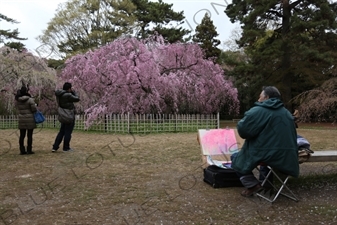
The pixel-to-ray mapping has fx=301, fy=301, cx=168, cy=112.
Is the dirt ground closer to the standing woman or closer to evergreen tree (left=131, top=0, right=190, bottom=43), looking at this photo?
the standing woman

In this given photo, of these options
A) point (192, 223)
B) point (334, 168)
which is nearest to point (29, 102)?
point (192, 223)

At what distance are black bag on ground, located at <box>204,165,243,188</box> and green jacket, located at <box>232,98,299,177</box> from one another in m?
0.70

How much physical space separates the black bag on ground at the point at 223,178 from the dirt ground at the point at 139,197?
8cm

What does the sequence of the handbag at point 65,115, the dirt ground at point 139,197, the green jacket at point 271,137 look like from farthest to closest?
1. the handbag at point 65,115
2. the green jacket at point 271,137
3. the dirt ground at point 139,197

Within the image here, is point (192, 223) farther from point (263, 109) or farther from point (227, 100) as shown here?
point (227, 100)

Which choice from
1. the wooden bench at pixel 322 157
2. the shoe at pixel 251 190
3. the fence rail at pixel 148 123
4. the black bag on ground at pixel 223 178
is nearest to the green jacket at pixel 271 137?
the shoe at pixel 251 190

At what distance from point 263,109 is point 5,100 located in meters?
16.4

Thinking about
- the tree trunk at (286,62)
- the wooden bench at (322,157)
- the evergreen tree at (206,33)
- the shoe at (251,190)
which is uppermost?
the evergreen tree at (206,33)

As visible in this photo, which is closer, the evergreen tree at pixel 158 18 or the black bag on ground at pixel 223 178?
the black bag on ground at pixel 223 178

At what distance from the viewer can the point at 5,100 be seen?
16.2 m

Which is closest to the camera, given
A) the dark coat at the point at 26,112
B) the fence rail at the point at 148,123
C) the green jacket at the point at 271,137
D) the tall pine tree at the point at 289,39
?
the green jacket at the point at 271,137

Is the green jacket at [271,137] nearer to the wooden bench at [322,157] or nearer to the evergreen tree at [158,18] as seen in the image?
the wooden bench at [322,157]

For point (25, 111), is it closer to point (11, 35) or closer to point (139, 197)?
point (139, 197)

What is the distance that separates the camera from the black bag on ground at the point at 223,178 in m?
3.84
